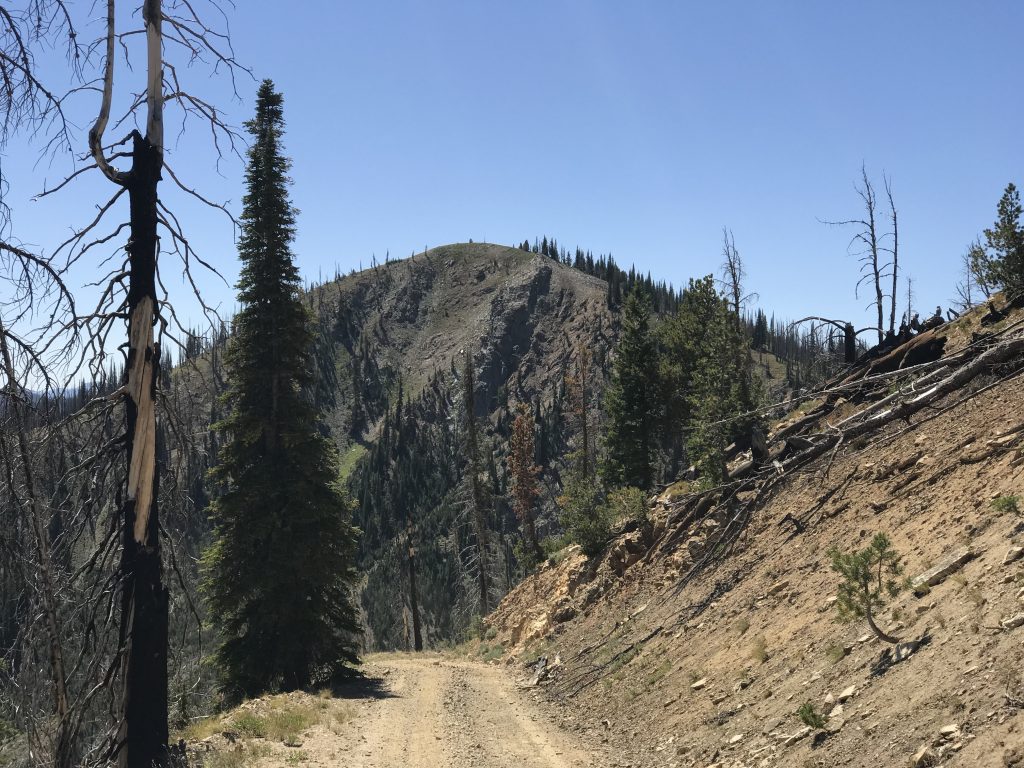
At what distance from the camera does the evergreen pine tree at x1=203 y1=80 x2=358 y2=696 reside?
1812 cm

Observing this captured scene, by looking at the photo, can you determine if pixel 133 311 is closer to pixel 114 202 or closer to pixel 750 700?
pixel 114 202

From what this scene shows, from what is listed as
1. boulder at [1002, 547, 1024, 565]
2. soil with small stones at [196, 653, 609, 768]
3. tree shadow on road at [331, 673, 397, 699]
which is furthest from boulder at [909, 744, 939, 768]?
tree shadow on road at [331, 673, 397, 699]

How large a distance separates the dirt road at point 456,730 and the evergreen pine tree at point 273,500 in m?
2.63

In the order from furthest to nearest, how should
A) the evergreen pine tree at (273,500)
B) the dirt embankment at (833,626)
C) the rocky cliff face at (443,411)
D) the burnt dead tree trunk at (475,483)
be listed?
1. the rocky cliff face at (443,411)
2. the burnt dead tree trunk at (475,483)
3. the evergreen pine tree at (273,500)
4. the dirt embankment at (833,626)

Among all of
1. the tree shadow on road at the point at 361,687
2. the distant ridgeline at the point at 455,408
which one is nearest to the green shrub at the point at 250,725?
the tree shadow on road at the point at 361,687

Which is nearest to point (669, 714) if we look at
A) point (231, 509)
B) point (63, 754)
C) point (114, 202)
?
point (63, 754)

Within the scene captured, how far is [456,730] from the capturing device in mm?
13195

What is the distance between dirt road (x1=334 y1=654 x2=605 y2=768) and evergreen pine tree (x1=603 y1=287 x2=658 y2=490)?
58.1ft

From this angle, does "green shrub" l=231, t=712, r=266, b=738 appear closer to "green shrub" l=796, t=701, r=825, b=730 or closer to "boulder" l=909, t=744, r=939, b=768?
"green shrub" l=796, t=701, r=825, b=730

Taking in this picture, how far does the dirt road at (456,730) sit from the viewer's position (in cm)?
1097

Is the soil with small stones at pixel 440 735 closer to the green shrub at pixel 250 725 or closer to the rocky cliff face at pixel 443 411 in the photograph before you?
the green shrub at pixel 250 725

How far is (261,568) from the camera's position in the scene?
18.1 meters

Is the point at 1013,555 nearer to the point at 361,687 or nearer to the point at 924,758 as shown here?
the point at 924,758

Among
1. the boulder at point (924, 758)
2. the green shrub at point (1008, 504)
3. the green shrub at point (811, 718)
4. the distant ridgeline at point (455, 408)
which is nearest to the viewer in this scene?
the boulder at point (924, 758)
